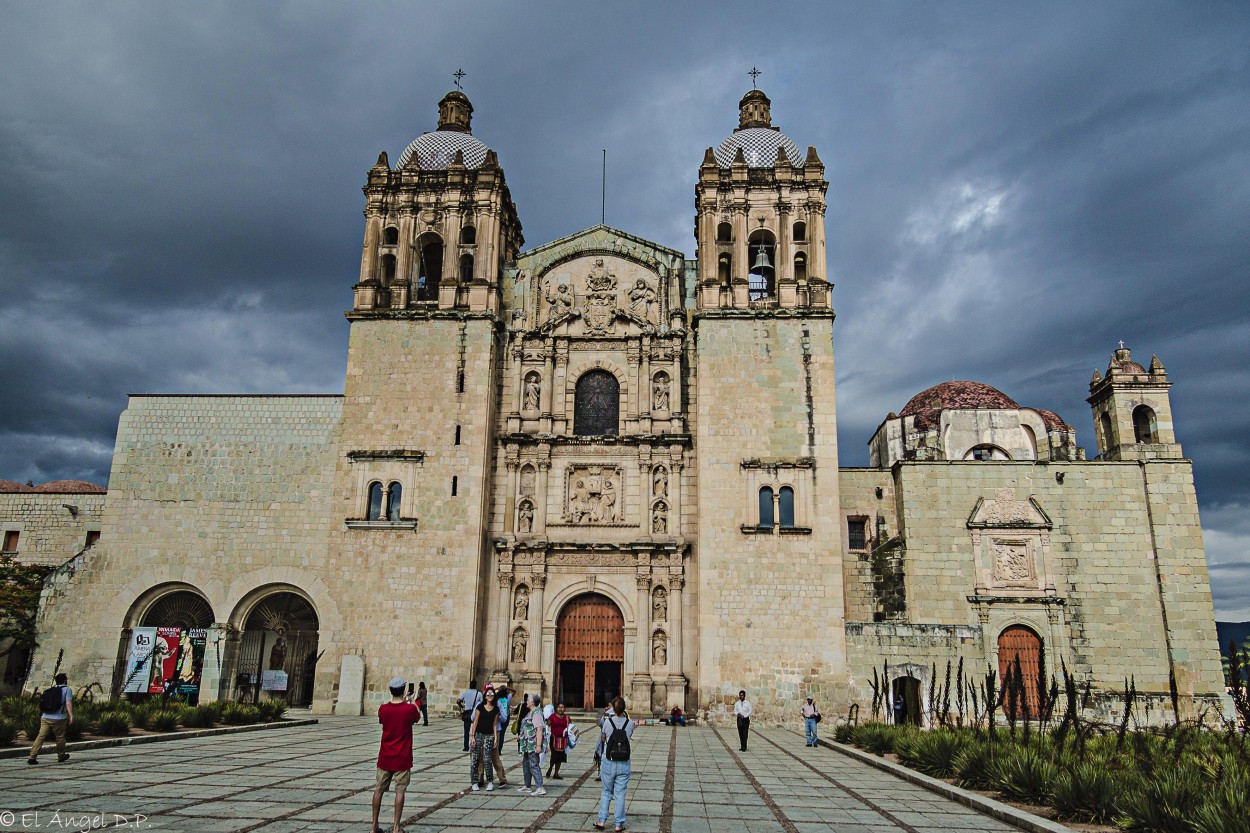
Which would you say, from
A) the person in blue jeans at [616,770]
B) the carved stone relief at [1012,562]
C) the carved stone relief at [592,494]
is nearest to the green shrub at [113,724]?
the person in blue jeans at [616,770]

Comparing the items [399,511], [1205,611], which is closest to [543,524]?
[399,511]

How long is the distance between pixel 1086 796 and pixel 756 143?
26.1 meters

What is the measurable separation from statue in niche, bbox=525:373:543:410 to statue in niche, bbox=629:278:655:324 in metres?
4.07

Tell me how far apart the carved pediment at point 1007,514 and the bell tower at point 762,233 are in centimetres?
823

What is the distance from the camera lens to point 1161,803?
9.00 meters

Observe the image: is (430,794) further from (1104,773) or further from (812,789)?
(1104,773)

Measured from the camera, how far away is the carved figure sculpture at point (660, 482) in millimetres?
27219

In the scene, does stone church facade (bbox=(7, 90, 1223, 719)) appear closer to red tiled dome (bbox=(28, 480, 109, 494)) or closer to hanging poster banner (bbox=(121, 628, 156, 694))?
hanging poster banner (bbox=(121, 628, 156, 694))

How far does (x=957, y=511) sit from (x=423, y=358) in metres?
17.8

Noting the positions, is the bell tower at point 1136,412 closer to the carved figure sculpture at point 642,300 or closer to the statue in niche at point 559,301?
the carved figure sculpture at point 642,300

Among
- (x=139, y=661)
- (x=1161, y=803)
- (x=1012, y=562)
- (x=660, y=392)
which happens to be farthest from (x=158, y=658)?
(x=1012, y=562)

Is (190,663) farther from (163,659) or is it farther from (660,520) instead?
(660,520)

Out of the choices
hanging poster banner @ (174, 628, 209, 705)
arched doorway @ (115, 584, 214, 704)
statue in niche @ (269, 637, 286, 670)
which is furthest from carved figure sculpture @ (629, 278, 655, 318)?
hanging poster banner @ (174, 628, 209, 705)

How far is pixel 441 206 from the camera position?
30141 mm
